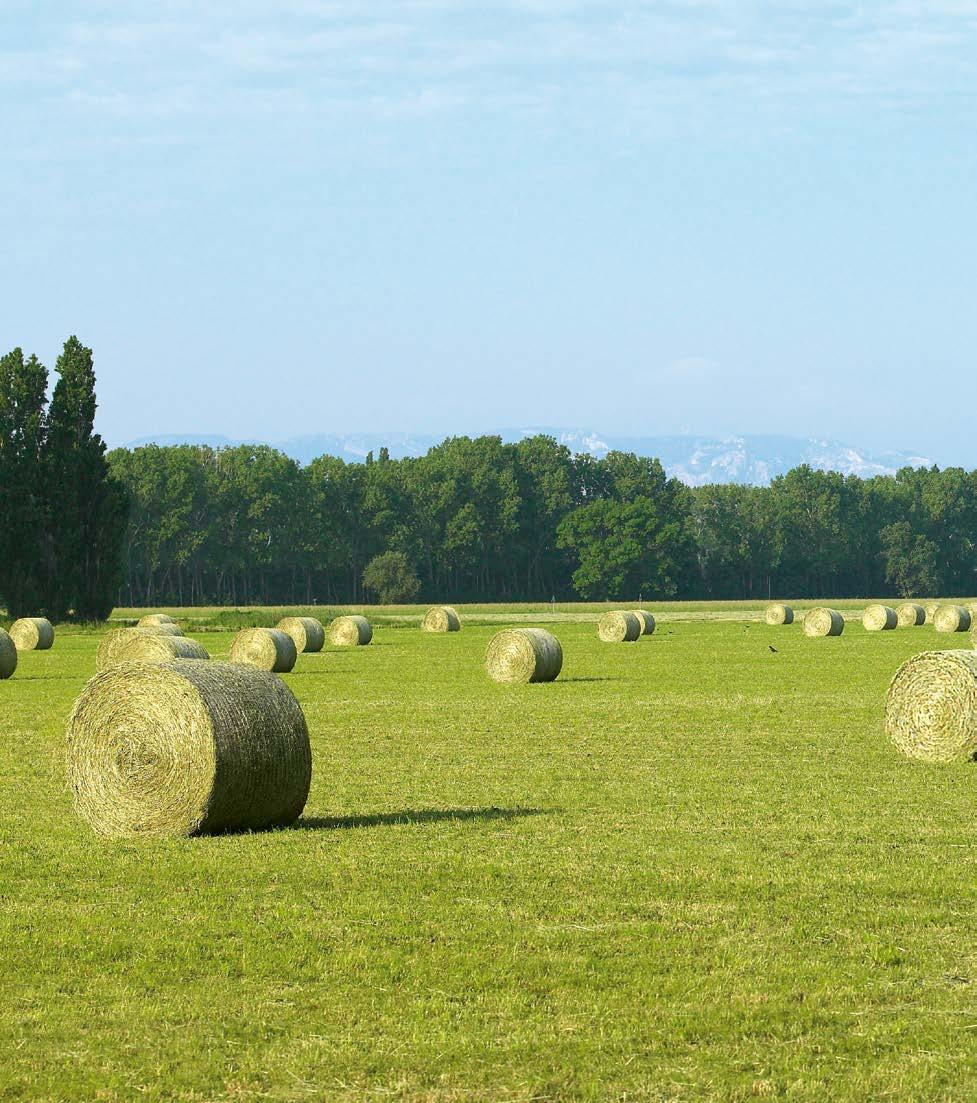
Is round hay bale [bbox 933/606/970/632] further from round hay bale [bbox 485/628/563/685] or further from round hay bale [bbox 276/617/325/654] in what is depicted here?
round hay bale [bbox 485/628/563/685]

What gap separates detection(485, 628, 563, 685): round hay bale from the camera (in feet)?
122

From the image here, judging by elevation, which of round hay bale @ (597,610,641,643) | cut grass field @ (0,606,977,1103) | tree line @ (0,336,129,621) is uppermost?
tree line @ (0,336,129,621)

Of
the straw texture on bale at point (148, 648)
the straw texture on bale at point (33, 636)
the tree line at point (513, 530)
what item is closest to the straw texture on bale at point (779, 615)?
the straw texture on bale at point (33, 636)

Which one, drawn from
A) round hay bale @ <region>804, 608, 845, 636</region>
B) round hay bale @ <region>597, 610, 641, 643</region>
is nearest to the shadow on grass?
round hay bale @ <region>597, 610, 641, 643</region>

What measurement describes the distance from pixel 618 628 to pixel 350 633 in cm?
1018

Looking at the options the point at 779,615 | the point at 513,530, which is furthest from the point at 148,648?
the point at 513,530

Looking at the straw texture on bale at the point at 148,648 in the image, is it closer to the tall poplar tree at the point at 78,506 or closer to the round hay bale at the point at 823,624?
the round hay bale at the point at 823,624

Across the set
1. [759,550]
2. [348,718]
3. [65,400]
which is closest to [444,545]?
[759,550]

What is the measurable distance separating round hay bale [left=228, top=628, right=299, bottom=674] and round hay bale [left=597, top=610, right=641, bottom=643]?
74.3ft

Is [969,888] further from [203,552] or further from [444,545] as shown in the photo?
[444,545]

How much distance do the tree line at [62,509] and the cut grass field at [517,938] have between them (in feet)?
205

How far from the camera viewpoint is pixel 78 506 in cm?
8269

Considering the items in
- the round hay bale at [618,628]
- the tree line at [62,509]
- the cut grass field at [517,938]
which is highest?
the tree line at [62,509]

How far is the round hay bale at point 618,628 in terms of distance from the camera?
63.6 metres
